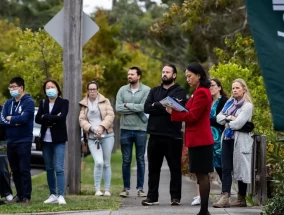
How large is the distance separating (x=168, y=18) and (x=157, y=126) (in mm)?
8870

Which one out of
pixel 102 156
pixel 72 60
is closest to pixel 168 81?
pixel 102 156

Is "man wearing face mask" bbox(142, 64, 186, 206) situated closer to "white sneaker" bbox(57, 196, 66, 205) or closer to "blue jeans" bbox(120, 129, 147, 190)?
"white sneaker" bbox(57, 196, 66, 205)

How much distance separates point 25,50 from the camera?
19.9 m

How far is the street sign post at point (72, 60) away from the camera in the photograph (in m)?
14.1

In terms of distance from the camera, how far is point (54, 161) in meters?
12.9

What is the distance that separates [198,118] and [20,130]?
323 centimetres

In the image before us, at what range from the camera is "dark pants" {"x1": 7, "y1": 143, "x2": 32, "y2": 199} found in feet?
41.4

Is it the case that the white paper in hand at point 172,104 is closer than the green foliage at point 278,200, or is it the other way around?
the green foliage at point 278,200

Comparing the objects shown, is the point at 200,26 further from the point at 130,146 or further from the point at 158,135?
the point at 158,135

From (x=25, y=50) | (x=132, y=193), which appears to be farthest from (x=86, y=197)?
(x=25, y=50)

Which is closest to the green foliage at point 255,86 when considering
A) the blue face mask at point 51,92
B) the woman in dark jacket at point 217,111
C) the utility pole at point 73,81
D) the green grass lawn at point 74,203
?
the woman in dark jacket at point 217,111

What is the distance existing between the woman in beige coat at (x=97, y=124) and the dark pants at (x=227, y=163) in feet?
7.77

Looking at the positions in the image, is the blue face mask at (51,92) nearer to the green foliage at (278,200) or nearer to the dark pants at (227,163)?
the dark pants at (227,163)

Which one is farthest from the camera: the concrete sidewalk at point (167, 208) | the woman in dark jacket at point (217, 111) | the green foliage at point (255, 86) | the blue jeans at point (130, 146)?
the green foliage at point (255, 86)
